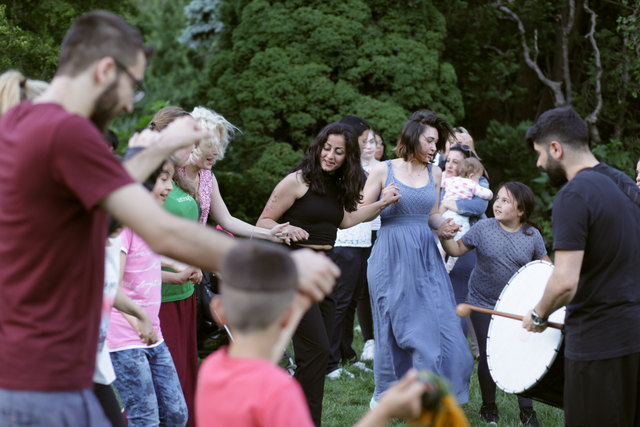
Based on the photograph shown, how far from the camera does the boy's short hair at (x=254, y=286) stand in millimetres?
2174

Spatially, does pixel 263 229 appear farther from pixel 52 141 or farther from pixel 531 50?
pixel 531 50

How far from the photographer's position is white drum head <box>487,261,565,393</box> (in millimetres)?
4672

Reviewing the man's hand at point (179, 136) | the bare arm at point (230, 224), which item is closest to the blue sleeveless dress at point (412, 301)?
the bare arm at point (230, 224)

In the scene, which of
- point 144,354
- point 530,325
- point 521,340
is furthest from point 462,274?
point 144,354

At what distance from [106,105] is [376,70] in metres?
11.4

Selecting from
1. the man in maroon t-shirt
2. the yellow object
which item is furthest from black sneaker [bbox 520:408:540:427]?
the man in maroon t-shirt

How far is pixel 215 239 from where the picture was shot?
90.5 inches

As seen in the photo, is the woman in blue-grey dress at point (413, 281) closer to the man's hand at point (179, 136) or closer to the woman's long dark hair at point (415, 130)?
the woman's long dark hair at point (415, 130)

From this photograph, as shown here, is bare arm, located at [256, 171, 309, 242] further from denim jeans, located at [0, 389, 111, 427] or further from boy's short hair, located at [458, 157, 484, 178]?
denim jeans, located at [0, 389, 111, 427]

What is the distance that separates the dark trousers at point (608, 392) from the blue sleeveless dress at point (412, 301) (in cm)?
232

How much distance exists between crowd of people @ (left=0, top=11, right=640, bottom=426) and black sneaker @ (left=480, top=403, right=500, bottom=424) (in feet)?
0.07

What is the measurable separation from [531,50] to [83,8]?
8892mm

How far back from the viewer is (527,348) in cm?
490

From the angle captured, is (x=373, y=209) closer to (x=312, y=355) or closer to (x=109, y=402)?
(x=312, y=355)
